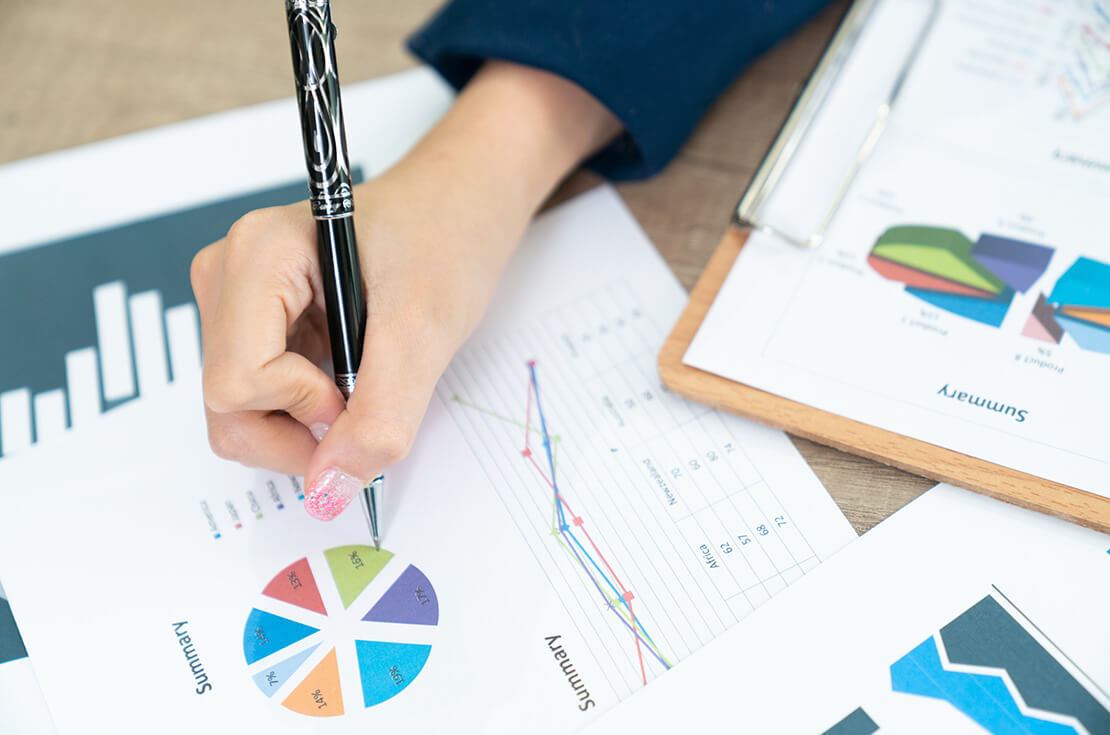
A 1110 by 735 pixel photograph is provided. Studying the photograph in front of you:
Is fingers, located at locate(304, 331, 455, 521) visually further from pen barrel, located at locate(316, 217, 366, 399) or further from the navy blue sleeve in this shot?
the navy blue sleeve

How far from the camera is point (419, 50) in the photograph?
1.92 feet

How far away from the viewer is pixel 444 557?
0.45 metres

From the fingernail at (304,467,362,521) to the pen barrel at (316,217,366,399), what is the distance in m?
0.04

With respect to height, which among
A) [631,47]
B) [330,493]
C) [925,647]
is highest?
[631,47]

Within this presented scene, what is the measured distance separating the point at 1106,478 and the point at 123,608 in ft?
1.54

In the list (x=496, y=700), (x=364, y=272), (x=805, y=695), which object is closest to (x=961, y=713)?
(x=805, y=695)

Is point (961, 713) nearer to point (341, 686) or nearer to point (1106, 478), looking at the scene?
point (1106, 478)

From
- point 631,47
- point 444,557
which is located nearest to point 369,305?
point 444,557

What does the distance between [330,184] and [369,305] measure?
60 millimetres

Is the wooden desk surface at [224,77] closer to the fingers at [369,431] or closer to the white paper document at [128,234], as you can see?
the white paper document at [128,234]

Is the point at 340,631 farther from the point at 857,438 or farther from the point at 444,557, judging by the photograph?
the point at 857,438

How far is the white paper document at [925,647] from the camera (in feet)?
Answer: 1.27

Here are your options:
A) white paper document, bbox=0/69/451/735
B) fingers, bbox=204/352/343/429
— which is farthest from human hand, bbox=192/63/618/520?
white paper document, bbox=0/69/451/735

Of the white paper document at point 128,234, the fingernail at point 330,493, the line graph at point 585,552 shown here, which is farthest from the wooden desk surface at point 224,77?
the fingernail at point 330,493
